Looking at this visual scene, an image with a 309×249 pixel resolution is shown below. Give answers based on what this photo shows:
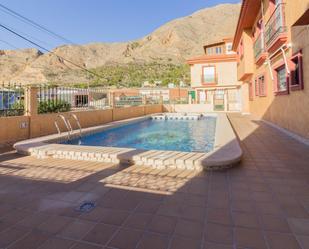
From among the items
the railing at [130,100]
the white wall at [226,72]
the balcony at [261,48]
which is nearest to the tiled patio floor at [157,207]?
the balcony at [261,48]

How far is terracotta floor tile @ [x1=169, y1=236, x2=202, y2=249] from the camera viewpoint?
206 cm

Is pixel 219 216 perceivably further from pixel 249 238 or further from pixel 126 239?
pixel 126 239

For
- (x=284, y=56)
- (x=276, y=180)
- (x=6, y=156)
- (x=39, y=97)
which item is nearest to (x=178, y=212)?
(x=276, y=180)

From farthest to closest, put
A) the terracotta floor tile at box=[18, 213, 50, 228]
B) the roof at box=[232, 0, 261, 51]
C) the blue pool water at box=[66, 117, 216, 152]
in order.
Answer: the roof at box=[232, 0, 261, 51] → the blue pool water at box=[66, 117, 216, 152] → the terracotta floor tile at box=[18, 213, 50, 228]

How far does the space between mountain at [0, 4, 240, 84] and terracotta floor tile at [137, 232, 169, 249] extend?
7593 cm

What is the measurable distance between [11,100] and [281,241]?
8887 mm

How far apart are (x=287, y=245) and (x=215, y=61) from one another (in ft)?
79.5

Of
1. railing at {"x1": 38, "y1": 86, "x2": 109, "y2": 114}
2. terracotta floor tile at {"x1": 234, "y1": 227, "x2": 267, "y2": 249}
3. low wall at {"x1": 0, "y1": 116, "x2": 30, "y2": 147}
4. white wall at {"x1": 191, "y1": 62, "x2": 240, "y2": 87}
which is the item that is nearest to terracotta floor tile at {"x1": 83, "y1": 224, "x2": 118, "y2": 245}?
terracotta floor tile at {"x1": 234, "y1": 227, "x2": 267, "y2": 249}

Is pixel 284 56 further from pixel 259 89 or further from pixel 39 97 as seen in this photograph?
pixel 39 97

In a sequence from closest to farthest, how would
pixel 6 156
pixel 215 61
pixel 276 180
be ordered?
pixel 276 180, pixel 6 156, pixel 215 61

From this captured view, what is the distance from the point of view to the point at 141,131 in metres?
11.7

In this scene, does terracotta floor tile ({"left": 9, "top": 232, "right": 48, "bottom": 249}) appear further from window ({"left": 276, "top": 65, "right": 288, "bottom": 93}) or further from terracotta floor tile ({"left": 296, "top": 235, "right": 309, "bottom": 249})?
window ({"left": 276, "top": 65, "right": 288, "bottom": 93})

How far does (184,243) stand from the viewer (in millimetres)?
2115

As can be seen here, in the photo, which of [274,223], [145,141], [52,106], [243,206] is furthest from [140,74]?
[274,223]
